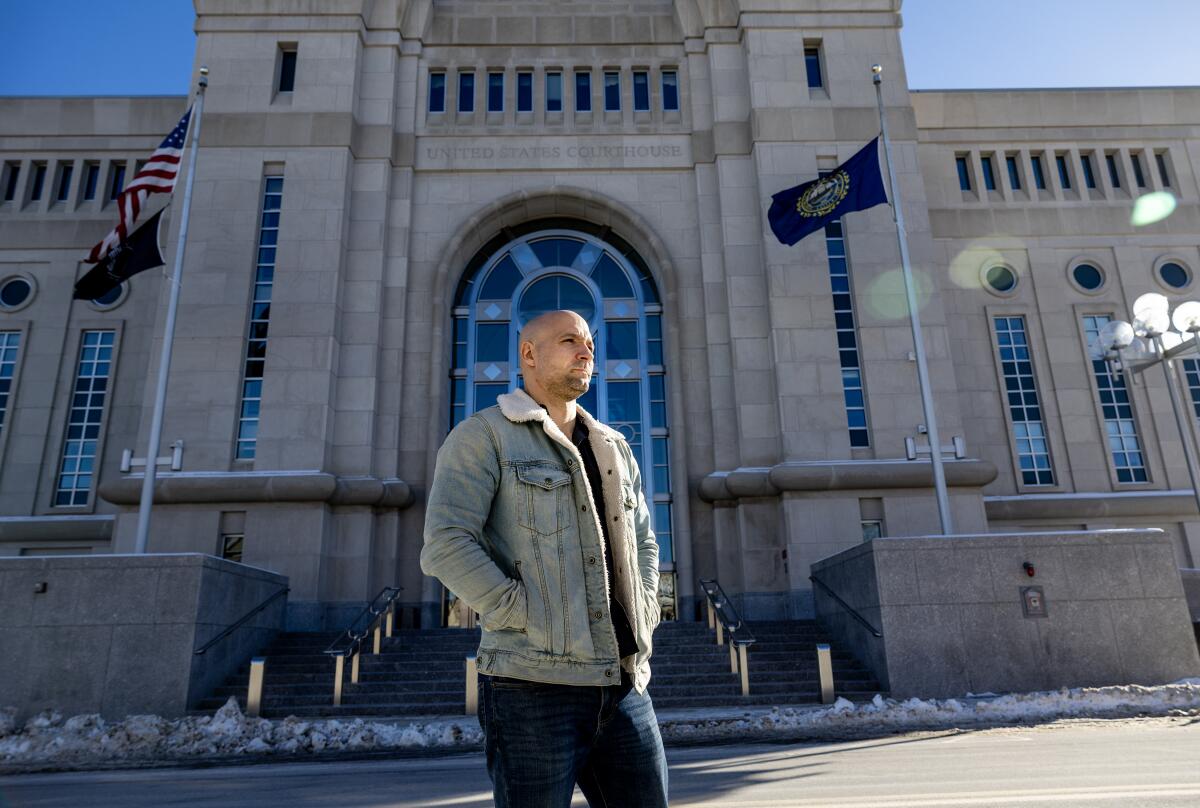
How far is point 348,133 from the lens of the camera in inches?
795

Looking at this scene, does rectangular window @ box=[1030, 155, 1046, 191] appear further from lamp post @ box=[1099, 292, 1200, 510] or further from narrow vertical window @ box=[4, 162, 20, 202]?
narrow vertical window @ box=[4, 162, 20, 202]

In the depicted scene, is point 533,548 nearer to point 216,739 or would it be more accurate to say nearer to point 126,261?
point 216,739

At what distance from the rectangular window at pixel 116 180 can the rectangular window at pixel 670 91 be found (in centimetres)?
1560

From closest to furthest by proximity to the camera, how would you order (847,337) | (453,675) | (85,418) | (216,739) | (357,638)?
1. (216,739)
2. (357,638)
3. (453,675)
4. (847,337)
5. (85,418)

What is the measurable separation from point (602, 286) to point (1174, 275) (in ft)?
53.5

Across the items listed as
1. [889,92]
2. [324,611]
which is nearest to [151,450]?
[324,611]

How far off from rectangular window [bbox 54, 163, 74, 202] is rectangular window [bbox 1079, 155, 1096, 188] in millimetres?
29373

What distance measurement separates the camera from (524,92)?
73.0 feet

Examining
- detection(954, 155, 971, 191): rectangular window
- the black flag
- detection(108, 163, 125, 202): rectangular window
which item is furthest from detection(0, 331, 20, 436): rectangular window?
detection(954, 155, 971, 191): rectangular window

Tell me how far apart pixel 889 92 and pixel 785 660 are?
50.2ft

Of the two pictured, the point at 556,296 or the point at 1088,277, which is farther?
the point at 1088,277

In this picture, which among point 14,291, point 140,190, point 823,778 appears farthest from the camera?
point 14,291

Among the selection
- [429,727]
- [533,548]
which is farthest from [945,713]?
[533,548]

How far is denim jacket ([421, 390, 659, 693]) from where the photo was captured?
236 centimetres
